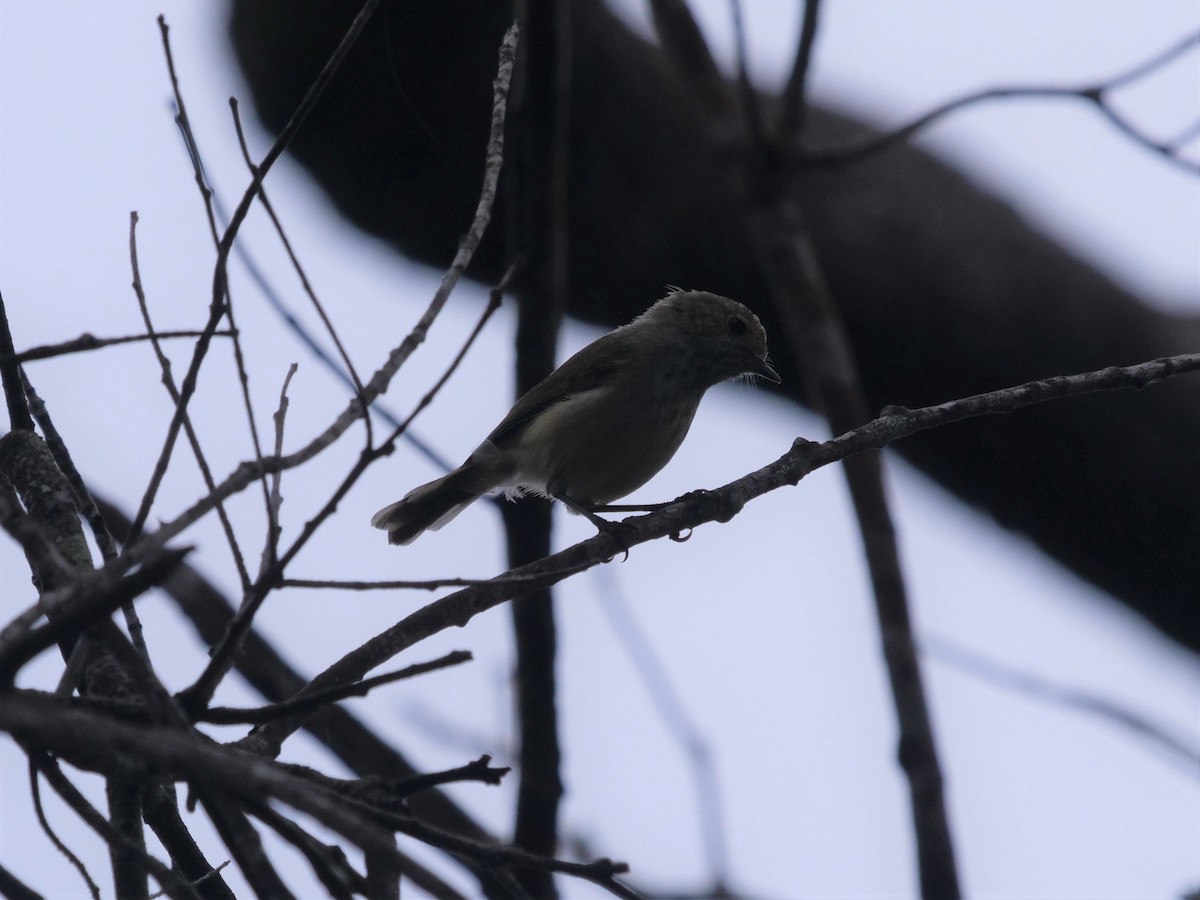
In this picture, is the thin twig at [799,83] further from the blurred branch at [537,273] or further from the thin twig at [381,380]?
the thin twig at [381,380]

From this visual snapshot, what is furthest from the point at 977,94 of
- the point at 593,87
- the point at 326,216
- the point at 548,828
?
the point at 326,216

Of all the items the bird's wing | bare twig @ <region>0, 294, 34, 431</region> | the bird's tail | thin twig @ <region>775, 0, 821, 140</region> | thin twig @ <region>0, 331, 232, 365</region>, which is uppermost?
thin twig @ <region>775, 0, 821, 140</region>

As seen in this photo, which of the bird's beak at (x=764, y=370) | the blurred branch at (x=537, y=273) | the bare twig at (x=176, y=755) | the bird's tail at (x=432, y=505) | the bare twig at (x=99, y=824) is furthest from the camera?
the bird's beak at (x=764, y=370)

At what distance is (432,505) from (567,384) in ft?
2.76

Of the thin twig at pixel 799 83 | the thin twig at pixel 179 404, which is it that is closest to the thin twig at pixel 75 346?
the thin twig at pixel 179 404

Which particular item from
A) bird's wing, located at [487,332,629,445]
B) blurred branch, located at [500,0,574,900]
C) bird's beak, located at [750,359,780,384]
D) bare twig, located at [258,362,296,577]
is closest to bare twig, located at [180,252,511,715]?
bare twig, located at [258,362,296,577]

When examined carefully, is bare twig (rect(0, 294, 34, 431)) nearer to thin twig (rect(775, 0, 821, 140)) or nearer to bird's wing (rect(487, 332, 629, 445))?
bird's wing (rect(487, 332, 629, 445))

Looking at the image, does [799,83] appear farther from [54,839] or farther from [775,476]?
[54,839]

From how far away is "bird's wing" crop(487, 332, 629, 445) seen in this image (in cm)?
548

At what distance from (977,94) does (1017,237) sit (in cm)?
214

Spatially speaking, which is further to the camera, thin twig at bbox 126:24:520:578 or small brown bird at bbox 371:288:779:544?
small brown bird at bbox 371:288:779:544

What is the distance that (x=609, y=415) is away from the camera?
5.18m

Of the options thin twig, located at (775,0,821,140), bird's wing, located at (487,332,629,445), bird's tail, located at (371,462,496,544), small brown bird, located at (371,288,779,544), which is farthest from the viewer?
bird's tail, located at (371,462,496,544)

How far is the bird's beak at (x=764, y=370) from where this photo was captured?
581cm
